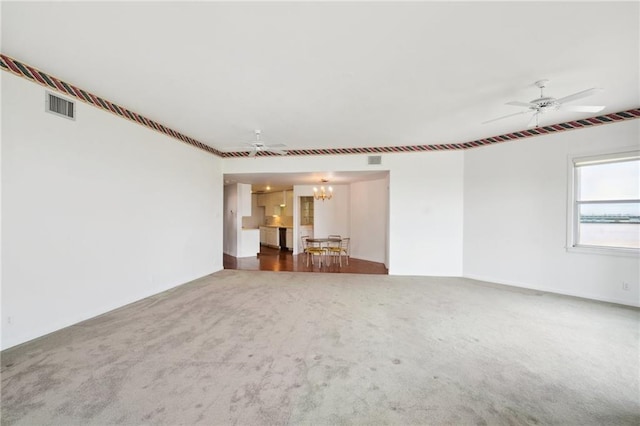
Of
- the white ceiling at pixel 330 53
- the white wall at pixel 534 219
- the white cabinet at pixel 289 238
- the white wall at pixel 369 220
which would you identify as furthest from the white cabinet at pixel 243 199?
the white wall at pixel 534 219

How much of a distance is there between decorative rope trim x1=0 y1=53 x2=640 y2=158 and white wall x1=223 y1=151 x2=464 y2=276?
0.59 ft

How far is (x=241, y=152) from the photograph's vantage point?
6.55m

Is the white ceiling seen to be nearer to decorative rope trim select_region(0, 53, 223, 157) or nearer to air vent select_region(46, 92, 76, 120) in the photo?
decorative rope trim select_region(0, 53, 223, 157)

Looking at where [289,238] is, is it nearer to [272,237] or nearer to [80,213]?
[272,237]

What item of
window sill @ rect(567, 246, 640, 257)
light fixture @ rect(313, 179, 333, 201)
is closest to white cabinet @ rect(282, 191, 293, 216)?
light fixture @ rect(313, 179, 333, 201)

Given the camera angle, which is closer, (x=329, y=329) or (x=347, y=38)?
(x=347, y=38)

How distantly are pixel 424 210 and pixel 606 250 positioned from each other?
2877 mm

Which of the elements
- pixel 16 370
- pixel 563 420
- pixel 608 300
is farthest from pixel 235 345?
pixel 608 300

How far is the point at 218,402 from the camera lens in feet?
6.32

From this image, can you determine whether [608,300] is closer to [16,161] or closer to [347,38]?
[347,38]

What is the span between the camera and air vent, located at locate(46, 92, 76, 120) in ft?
9.81

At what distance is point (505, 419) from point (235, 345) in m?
2.34

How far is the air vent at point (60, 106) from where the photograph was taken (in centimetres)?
299

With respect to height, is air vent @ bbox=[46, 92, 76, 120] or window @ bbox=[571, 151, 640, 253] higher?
air vent @ bbox=[46, 92, 76, 120]
